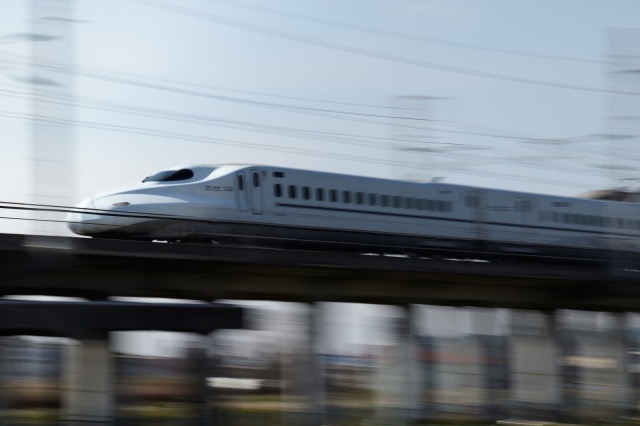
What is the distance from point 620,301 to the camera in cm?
4472

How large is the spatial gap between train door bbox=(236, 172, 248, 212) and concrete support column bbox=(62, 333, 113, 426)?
29.3 ft

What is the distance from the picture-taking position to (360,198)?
38.4 meters

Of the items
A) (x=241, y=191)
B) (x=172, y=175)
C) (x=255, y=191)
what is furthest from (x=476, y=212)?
(x=172, y=175)

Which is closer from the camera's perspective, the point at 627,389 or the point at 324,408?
the point at 324,408

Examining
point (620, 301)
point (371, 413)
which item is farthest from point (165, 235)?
point (620, 301)

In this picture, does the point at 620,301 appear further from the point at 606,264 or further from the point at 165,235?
the point at 165,235

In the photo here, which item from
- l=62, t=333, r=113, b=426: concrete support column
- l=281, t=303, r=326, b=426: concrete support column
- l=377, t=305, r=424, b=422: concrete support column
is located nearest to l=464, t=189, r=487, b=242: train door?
l=377, t=305, r=424, b=422: concrete support column

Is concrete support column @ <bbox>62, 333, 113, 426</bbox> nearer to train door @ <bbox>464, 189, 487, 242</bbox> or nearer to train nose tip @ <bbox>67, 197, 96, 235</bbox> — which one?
train nose tip @ <bbox>67, 197, 96, 235</bbox>

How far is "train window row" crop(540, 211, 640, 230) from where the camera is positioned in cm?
4572

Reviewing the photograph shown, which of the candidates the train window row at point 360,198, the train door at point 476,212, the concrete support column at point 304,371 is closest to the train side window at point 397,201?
the train window row at point 360,198

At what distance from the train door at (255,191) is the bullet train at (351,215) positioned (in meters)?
0.03

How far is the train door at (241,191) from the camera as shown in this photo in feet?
114

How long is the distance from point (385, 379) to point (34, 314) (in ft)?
70.3

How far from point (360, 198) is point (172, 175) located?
7.32 meters
